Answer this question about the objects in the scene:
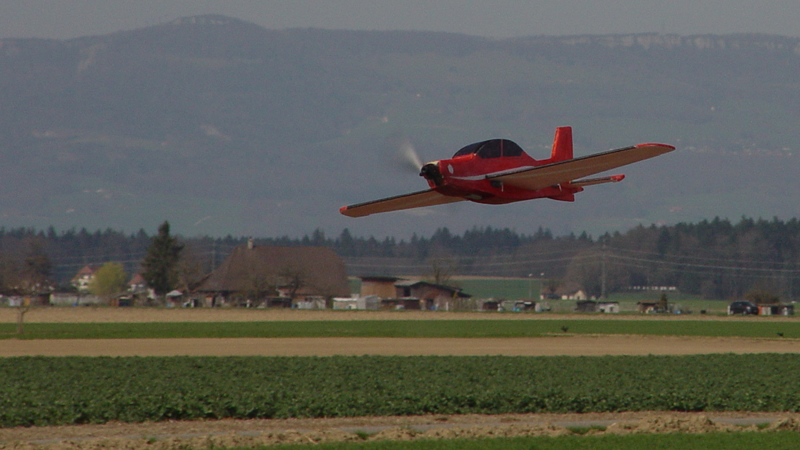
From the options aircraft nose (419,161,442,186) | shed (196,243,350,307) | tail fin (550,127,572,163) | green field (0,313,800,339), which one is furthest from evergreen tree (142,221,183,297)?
aircraft nose (419,161,442,186)

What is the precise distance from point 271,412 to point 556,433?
29.2 feet

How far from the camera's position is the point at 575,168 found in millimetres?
21016

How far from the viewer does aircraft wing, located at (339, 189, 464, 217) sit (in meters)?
21.9

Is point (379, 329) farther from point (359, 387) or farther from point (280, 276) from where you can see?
point (280, 276)

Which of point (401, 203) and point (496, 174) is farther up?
point (496, 174)

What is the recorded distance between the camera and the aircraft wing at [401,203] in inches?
861

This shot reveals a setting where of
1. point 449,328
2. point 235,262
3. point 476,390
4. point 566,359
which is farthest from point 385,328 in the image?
point 235,262

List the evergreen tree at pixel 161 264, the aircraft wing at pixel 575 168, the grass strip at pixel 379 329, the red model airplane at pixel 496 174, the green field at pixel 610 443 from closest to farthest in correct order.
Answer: the aircraft wing at pixel 575 168
the red model airplane at pixel 496 174
the green field at pixel 610 443
the grass strip at pixel 379 329
the evergreen tree at pixel 161 264

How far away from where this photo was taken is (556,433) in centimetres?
2828

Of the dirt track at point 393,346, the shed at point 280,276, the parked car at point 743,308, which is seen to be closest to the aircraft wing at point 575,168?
the dirt track at point 393,346

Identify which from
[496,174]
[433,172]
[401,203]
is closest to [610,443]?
[401,203]

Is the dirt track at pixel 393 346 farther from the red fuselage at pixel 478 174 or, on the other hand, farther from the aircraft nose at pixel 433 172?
the aircraft nose at pixel 433 172

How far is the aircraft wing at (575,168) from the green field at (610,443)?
7953mm

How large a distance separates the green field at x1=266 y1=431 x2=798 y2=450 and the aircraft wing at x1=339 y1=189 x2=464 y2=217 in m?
6.54
